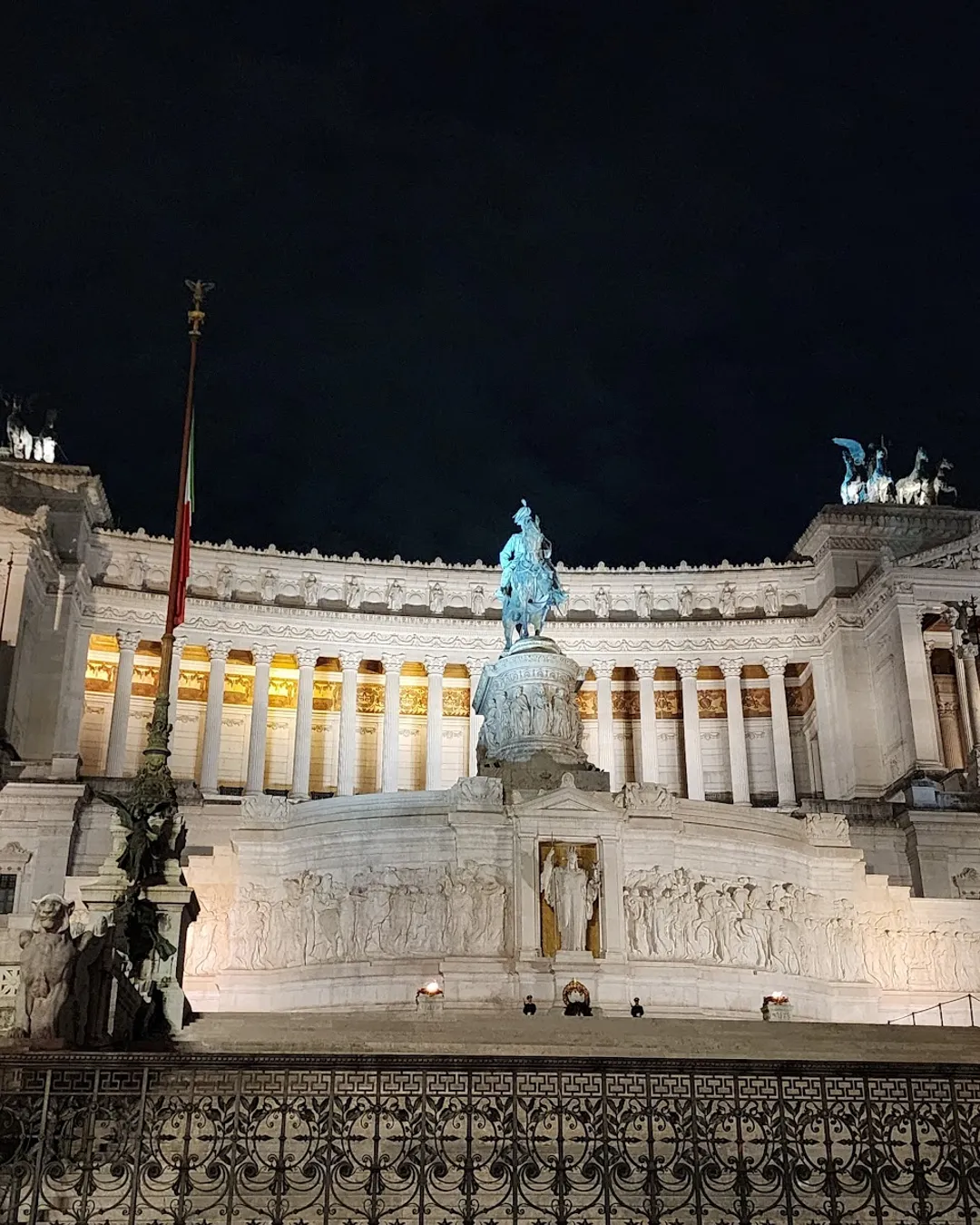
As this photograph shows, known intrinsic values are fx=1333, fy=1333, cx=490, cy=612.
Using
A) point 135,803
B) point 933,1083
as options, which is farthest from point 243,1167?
point 135,803

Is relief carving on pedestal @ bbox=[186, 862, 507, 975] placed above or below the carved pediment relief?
below

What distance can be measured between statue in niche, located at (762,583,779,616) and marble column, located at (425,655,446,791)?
1710 centimetres

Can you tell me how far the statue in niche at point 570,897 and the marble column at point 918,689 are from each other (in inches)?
1209

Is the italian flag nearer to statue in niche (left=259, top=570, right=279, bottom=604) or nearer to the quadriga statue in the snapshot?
the quadriga statue

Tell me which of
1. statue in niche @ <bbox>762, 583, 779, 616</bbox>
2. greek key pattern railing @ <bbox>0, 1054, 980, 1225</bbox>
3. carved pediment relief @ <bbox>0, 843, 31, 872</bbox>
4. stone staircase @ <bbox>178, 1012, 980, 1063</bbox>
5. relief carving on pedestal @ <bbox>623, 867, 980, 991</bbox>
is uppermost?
statue in niche @ <bbox>762, 583, 779, 616</bbox>

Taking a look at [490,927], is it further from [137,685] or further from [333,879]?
[137,685]

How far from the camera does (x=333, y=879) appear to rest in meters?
34.0

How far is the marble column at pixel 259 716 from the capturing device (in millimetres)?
63125

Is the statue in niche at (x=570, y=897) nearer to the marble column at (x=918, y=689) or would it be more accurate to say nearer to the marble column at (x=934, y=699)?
the marble column at (x=918, y=689)

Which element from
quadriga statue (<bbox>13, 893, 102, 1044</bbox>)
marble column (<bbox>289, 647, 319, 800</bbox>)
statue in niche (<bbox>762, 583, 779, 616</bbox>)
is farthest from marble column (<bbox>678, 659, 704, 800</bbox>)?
quadriga statue (<bbox>13, 893, 102, 1044</bbox>)

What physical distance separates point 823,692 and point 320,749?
26.8 m

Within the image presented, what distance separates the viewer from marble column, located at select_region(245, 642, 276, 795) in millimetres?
63125

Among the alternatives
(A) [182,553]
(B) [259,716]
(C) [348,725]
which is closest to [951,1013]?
(A) [182,553]

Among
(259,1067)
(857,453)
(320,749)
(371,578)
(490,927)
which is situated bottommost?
(259,1067)
